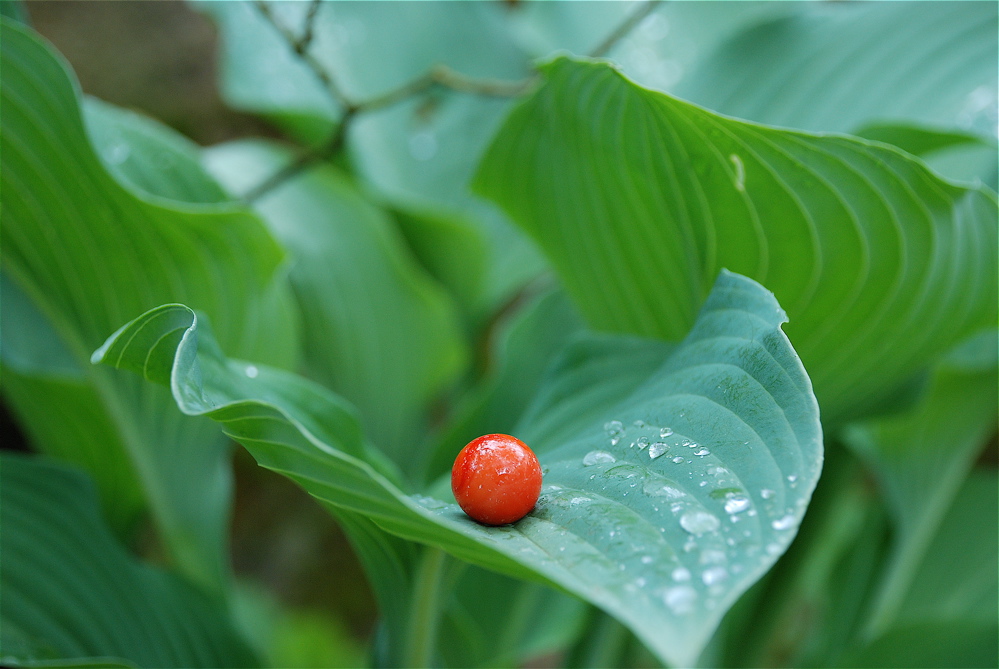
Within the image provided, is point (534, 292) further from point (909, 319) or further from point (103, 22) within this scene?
point (909, 319)

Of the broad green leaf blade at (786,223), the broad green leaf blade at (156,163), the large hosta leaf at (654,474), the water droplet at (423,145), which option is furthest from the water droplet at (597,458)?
the water droplet at (423,145)

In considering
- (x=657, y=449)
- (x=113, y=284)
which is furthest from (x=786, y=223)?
(x=113, y=284)

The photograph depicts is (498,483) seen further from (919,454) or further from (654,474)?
(919,454)

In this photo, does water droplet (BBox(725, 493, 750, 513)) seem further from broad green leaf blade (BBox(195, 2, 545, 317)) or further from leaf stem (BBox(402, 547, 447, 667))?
broad green leaf blade (BBox(195, 2, 545, 317))

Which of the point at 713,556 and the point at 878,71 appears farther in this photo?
the point at 878,71

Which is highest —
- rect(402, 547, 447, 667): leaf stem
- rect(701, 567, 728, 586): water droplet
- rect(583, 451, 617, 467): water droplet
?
rect(701, 567, 728, 586): water droplet

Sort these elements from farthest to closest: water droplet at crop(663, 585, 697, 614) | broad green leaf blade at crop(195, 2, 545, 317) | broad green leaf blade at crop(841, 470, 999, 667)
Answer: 1. broad green leaf blade at crop(195, 2, 545, 317)
2. broad green leaf blade at crop(841, 470, 999, 667)
3. water droplet at crop(663, 585, 697, 614)

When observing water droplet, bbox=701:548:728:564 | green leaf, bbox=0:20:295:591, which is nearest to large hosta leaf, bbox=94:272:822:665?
water droplet, bbox=701:548:728:564
